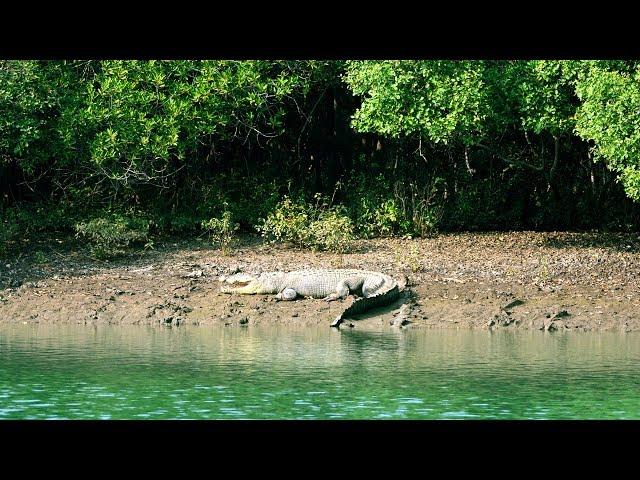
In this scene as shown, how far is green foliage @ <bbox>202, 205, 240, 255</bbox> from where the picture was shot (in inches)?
717

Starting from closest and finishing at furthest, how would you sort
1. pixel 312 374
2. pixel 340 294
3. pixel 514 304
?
pixel 312 374
pixel 514 304
pixel 340 294

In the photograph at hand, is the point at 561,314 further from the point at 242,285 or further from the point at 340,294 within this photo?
the point at 242,285

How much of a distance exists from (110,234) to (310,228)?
128 inches

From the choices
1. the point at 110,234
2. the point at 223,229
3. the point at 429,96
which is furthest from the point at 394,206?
the point at 110,234

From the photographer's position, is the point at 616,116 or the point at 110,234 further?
the point at 110,234

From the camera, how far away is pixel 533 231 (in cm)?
2075

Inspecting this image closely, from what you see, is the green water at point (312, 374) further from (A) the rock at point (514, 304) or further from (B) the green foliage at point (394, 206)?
(B) the green foliage at point (394, 206)

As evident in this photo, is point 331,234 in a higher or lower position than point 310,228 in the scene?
lower

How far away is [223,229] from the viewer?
59.5 feet

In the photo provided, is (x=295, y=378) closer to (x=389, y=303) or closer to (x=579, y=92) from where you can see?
(x=389, y=303)

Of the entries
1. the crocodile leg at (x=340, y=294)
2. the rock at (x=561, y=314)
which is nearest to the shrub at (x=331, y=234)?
the crocodile leg at (x=340, y=294)

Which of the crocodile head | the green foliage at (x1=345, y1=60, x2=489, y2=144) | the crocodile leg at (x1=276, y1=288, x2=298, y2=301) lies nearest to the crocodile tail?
the crocodile leg at (x1=276, y1=288, x2=298, y2=301)

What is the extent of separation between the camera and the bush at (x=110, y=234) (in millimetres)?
17531
